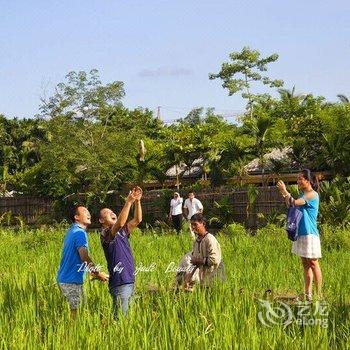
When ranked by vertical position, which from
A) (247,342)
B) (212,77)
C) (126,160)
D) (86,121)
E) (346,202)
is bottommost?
(247,342)

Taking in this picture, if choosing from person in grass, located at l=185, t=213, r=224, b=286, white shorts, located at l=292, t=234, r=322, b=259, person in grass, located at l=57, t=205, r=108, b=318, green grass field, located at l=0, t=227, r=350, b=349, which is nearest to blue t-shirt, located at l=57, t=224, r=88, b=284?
person in grass, located at l=57, t=205, r=108, b=318

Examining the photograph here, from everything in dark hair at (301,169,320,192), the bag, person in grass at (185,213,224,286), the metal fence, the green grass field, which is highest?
the metal fence

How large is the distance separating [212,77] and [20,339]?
32.7 m

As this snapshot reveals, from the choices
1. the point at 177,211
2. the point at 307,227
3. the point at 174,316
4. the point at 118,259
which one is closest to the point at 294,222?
the point at 307,227

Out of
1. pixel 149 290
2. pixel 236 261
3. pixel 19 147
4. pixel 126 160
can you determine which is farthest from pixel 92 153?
pixel 149 290

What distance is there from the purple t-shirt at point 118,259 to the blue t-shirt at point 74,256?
27 cm

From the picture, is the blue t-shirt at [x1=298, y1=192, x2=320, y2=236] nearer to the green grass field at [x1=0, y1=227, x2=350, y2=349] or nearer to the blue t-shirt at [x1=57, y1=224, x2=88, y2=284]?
the green grass field at [x1=0, y1=227, x2=350, y2=349]

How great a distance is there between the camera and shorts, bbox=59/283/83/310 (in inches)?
222

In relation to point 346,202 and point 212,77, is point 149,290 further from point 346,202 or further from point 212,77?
point 212,77

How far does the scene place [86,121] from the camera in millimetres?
26641

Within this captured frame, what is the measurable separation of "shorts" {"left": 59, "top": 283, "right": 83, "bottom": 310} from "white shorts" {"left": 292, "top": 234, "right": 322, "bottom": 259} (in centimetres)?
207

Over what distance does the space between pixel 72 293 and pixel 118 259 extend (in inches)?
23.4

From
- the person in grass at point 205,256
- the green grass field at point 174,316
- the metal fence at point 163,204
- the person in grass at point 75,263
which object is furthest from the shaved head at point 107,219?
the metal fence at point 163,204

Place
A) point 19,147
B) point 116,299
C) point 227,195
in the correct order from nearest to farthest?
1. point 116,299
2. point 227,195
3. point 19,147
